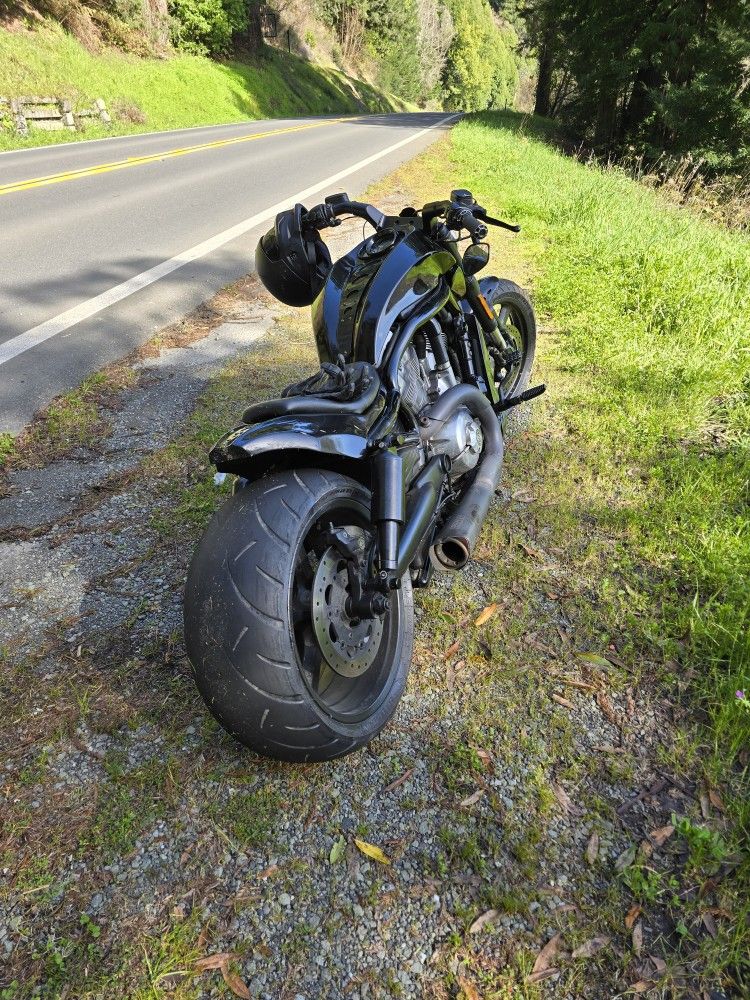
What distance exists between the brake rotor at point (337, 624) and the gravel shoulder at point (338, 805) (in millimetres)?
322

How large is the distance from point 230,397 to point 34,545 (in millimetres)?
1629

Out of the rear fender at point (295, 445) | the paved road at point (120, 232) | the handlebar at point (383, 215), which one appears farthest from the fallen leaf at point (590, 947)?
the paved road at point (120, 232)

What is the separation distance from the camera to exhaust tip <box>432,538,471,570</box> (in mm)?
2271

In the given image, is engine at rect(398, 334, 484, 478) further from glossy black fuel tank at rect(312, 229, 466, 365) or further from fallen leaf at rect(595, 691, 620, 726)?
fallen leaf at rect(595, 691, 620, 726)

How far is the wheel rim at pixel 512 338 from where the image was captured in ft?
11.9

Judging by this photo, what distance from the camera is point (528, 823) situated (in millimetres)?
1851

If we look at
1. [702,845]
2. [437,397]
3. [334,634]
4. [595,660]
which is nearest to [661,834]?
[702,845]

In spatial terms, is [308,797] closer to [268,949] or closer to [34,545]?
[268,949]

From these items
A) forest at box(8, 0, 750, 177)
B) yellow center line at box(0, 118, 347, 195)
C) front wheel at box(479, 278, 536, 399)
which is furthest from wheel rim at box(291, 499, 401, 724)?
forest at box(8, 0, 750, 177)

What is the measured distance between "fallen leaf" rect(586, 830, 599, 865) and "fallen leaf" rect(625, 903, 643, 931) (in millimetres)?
140

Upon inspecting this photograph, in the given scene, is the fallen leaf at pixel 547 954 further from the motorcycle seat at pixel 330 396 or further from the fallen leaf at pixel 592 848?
the motorcycle seat at pixel 330 396

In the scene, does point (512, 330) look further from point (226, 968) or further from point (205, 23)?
point (205, 23)

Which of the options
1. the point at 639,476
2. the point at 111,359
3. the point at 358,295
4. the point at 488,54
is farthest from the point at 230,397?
the point at 488,54

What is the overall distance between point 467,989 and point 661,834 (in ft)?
2.33
